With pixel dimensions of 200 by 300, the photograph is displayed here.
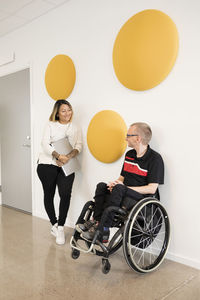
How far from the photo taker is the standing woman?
2.89 meters

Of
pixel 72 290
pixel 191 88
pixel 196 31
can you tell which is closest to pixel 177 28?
pixel 196 31

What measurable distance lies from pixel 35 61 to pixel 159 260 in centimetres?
275

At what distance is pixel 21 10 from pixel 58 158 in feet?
6.11

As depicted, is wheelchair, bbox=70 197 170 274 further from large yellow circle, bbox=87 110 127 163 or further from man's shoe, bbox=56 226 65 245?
large yellow circle, bbox=87 110 127 163

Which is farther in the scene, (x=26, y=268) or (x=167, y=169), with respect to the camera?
(x=167, y=169)

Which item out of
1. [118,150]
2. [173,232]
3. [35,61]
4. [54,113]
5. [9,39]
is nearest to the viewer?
A: [173,232]

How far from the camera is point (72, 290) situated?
193 cm

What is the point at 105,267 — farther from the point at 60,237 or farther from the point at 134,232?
the point at 60,237

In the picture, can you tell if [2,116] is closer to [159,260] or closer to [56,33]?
[56,33]

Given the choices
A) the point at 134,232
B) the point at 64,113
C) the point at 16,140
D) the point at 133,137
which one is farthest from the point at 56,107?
the point at 134,232

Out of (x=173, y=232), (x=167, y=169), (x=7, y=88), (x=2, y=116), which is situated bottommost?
(x=173, y=232)

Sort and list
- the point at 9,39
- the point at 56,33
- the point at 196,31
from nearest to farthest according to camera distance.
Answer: the point at 196,31, the point at 56,33, the point at 9,39

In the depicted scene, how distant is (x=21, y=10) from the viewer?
11.0 ft

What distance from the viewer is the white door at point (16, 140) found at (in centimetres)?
386
